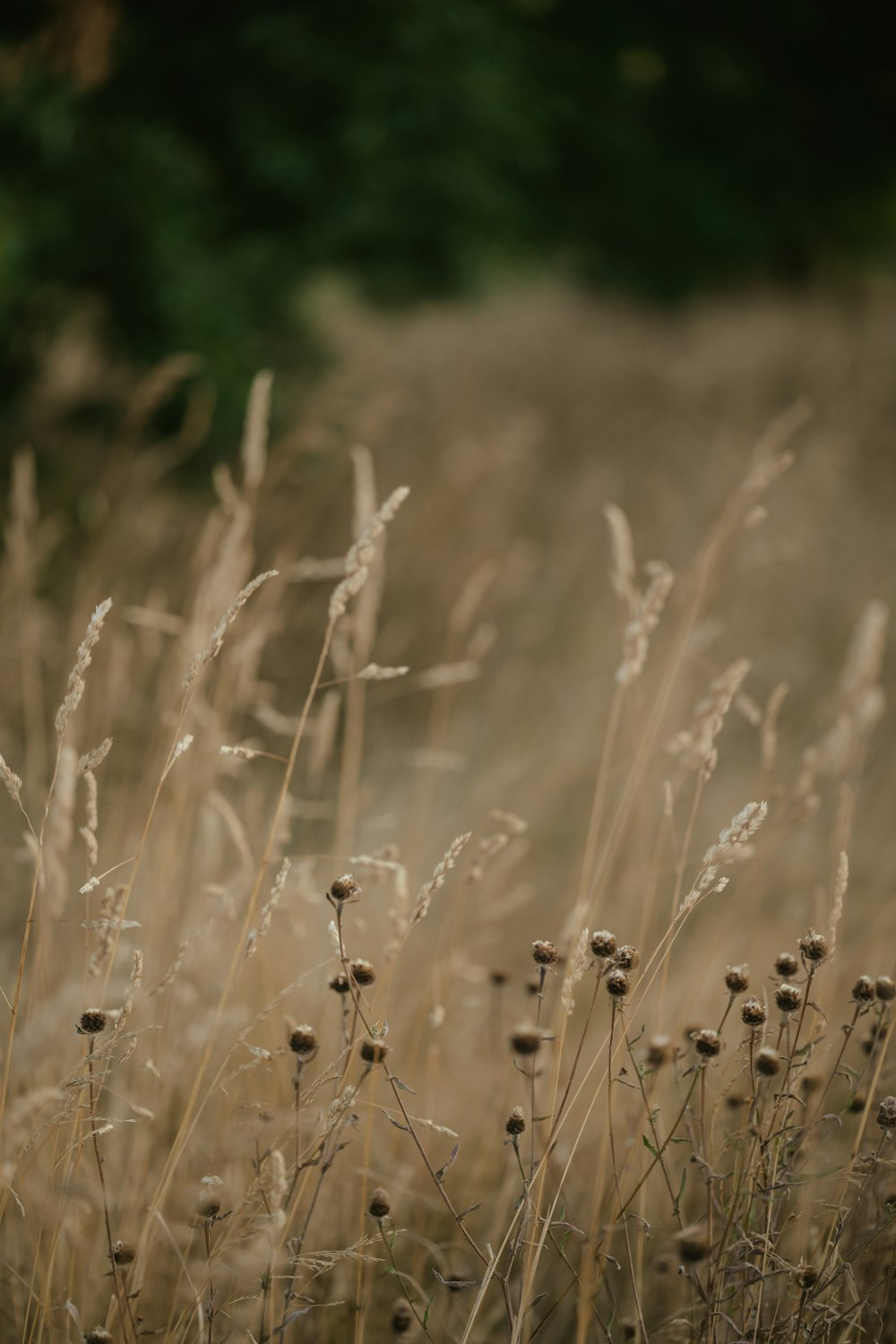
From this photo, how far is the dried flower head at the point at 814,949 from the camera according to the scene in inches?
36.0

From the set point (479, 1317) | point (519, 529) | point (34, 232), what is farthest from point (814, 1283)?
point (519, 529)

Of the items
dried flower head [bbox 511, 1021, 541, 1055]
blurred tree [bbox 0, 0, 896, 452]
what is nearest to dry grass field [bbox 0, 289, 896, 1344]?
dried flower head [bbox 511, 1021, 541, 1055]

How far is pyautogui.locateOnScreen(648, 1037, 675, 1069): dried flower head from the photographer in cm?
87

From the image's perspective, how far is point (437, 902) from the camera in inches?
92.7

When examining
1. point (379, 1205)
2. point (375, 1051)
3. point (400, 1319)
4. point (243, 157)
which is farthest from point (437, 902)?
point (243, 157)

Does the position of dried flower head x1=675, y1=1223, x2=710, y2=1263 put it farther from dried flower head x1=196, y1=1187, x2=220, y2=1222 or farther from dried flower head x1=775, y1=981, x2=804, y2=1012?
dried flower head x1=196, y1=1187, x2=220, y2=1222

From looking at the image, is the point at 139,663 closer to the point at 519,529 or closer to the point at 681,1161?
the point at 681,1161

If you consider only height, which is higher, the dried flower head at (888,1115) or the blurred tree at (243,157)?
the blurred tree at (243,157)

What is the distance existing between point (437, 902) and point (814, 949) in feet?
5.02

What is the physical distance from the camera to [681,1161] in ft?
5.03

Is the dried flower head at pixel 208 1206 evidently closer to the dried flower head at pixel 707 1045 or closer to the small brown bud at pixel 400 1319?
the small brown bud at pixel 400 1319

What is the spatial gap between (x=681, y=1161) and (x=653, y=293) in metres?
11.4

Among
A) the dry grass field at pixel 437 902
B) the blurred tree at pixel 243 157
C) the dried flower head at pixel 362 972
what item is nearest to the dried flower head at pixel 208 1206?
the dry grass field at pixel 437 902

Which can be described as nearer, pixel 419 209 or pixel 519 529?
pixel 519 529
